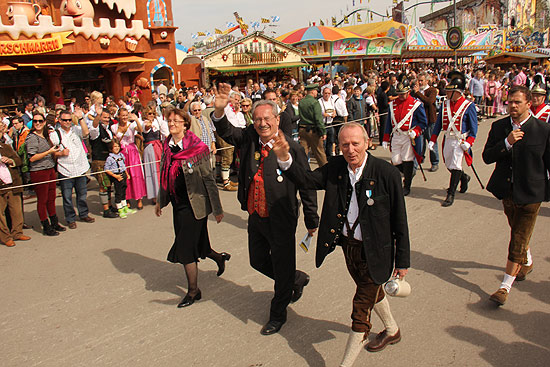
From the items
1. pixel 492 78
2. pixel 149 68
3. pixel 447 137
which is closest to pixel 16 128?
pixel 447 137

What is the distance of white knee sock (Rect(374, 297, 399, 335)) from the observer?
336 cm

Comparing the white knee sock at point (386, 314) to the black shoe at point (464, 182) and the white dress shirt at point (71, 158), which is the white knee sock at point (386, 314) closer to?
the black shoe at point (464, 182)

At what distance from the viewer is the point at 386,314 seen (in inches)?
133

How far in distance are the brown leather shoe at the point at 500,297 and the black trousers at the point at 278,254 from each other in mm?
1841

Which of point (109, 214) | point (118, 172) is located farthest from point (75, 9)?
point (109, 214)

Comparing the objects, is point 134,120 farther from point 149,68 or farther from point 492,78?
point 149,68

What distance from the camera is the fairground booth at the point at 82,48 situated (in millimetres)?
16297

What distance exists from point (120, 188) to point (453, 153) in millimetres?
5507

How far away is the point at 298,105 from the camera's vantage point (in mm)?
9398

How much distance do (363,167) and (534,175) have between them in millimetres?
1967

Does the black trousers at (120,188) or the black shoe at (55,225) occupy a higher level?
the black trousers at (120,188)

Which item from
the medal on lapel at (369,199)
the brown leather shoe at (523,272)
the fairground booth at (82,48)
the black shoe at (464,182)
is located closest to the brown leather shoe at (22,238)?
the medal on lapel at (369,199)

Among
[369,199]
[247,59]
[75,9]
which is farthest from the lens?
[247,59]

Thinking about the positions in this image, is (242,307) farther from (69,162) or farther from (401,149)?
(401,149)
